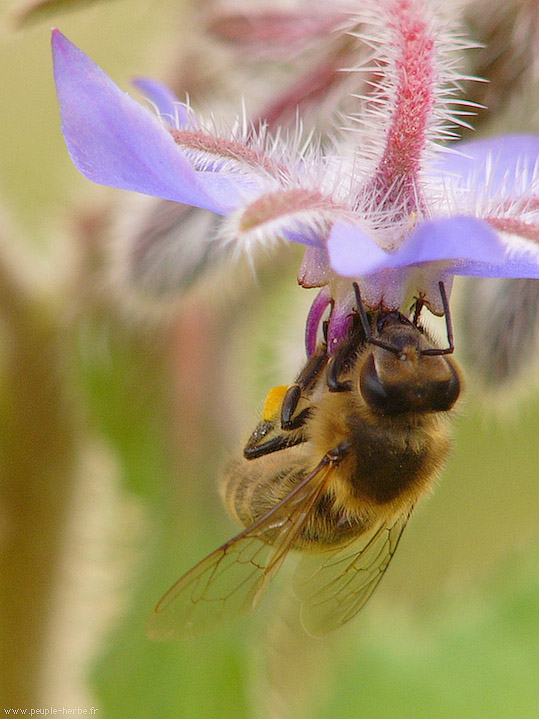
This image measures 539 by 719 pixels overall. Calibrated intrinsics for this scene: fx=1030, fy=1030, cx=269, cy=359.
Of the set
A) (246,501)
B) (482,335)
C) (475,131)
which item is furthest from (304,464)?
(475,131)

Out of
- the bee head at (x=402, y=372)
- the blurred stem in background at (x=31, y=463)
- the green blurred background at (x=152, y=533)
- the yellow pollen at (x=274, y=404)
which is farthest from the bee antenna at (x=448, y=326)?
the blurred stem in background at (x=31, y=463)

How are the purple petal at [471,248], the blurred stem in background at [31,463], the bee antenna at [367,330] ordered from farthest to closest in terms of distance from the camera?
the blurred stem in background at [31,463]
the bee antenna at [367,330]
the purple petal at [471,248]

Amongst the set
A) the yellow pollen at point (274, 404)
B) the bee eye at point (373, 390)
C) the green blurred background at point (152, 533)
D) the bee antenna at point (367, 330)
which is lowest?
the green blurred background at point (152, 533)

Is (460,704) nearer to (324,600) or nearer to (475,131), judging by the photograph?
(324,600)

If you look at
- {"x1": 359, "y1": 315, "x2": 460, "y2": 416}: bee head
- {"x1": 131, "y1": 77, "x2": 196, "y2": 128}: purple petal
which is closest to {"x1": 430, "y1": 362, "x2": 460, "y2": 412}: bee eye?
{"x1": 359, "y1": 315, "x2": 460, "y2": 416}: bee head

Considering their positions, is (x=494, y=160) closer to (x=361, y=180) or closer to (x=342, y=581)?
(x=361, y=180)

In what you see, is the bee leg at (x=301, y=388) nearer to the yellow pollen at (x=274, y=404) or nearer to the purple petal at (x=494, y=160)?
the yellow pollen at (x=274, y=404)

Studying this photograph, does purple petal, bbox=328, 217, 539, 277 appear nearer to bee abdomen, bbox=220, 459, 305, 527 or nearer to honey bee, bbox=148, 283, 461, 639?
honey bee, bbox=148, 283, 461, 639
